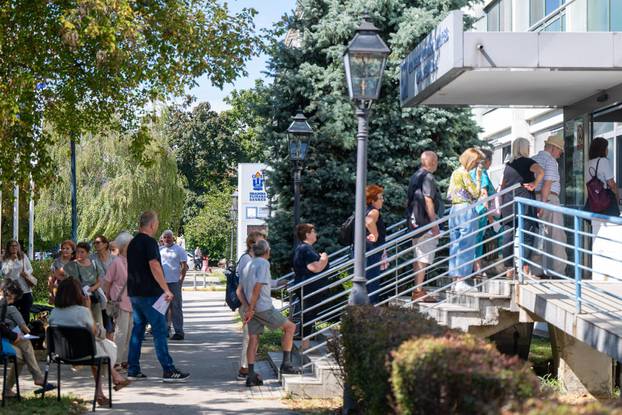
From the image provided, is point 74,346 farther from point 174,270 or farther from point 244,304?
point 174,270

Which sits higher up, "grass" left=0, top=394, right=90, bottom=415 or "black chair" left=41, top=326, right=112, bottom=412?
"black chair" left=41, top=326, right=112, bottom=412

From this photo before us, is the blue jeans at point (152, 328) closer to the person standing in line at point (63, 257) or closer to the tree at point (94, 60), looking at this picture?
the person standing in line at point (63, 257)

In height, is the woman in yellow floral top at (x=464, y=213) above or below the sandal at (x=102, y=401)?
above

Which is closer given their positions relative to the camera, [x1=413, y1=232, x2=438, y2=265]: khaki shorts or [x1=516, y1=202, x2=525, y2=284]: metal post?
[x1=516, y1=202, x2=525, y2=284]: metal post

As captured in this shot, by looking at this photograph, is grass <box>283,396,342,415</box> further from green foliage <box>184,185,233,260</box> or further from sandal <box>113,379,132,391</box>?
green foliage <box>184,185,233,260</box>

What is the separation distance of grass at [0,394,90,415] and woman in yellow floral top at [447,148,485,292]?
437 cm

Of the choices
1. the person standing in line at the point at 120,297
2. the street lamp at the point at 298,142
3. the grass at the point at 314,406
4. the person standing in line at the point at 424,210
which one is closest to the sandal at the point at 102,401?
the grass at the point at 314,406

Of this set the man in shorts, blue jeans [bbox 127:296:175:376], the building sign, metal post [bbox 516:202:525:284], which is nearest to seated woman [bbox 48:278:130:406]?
blue jeans [bbox 127:296:175:376]

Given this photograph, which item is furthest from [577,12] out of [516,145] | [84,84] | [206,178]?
[206,178]

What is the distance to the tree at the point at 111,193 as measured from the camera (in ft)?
153

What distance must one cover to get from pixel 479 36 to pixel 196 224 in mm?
63403

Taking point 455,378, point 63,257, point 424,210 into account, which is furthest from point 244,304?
point 455,378

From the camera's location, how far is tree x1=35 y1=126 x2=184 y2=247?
4653cm

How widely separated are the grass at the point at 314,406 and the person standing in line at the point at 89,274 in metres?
4.17
